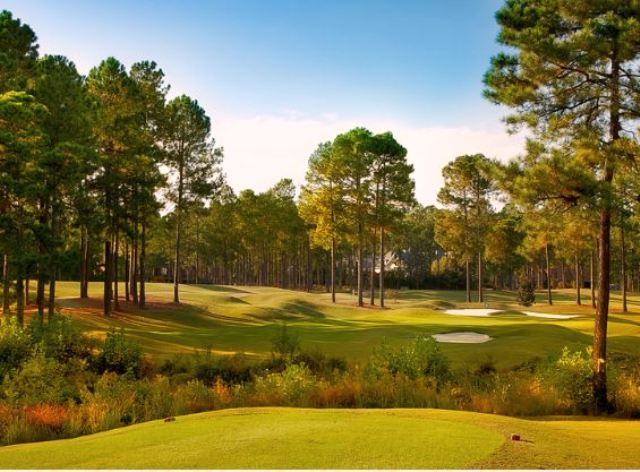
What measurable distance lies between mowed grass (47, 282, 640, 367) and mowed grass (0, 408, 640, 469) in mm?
12427

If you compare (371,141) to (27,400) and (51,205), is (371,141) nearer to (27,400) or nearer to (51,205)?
(51,205)

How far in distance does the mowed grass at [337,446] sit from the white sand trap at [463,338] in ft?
62.4

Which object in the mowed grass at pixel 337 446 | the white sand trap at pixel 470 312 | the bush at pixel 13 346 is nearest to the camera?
the mowed grass at pixel 337 446

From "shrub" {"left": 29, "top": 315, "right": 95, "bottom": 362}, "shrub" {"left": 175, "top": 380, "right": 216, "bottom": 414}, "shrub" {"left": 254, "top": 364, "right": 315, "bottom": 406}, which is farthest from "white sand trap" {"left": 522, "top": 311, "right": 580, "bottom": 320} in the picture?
"shrub" {"left": 175, "top": 380, "right": 216, "bottom": 414}

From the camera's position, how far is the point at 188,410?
13.4m

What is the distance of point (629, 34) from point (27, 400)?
1754 centimetres

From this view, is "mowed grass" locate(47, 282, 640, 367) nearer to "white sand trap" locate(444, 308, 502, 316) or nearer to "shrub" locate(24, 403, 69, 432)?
"white sand trap" locate(444, 308, 502, 316)

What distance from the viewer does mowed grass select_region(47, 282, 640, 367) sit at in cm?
2605

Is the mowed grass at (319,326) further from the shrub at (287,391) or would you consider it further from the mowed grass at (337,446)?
the mowed grass at (337,446)

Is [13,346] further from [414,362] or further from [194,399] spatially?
[414,362]

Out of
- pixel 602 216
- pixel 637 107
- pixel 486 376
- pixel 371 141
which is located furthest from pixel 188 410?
pixel 371 141

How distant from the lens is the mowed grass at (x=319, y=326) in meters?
26.0

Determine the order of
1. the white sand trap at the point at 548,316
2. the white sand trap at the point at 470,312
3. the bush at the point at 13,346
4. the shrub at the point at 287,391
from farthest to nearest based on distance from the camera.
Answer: the white sand trap at the point at 470,312, the white sand trap at the point at 548,316, the bush at the point at 13,346, the shrub at the point at 287,391

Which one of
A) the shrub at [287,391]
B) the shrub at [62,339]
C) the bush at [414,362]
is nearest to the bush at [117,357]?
the shrub at [62,339]
